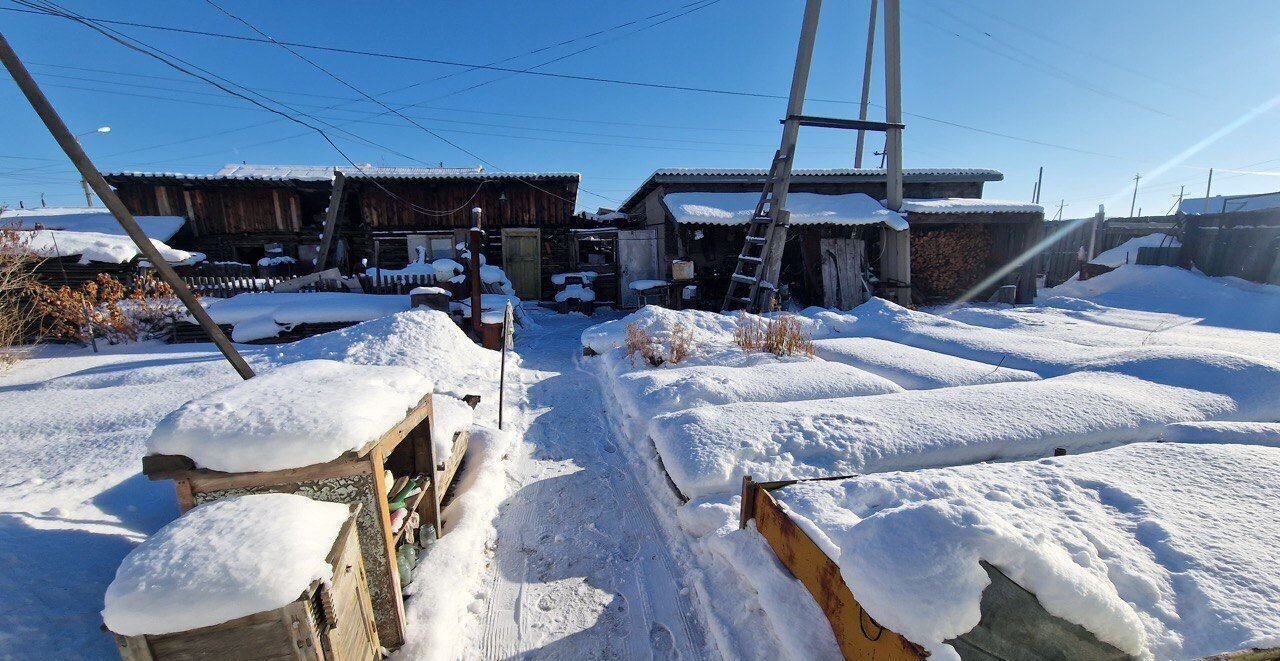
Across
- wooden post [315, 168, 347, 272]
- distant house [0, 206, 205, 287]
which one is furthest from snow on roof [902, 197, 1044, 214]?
distant house [0, 206, 205, 287]

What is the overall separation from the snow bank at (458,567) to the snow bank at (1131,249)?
2017cm

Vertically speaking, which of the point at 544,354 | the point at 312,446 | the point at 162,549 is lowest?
the point at 544,354

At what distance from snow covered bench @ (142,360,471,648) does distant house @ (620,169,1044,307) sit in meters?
9.00

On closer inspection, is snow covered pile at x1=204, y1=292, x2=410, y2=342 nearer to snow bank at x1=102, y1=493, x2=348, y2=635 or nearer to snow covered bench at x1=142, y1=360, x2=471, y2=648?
snow covered bench at x1=142, y1=360, x2=471, y2=648

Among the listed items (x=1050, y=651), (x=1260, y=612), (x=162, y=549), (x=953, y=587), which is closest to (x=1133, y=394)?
(x=1260, y=612)

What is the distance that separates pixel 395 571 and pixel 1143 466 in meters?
4.24

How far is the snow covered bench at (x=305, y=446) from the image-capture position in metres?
1.58

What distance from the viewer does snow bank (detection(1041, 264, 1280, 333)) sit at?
9.05 m

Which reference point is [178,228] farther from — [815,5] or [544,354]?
[815,5]

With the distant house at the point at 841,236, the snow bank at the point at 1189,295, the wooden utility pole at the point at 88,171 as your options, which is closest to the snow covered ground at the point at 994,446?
the wooden utility pole at the point at 88,171

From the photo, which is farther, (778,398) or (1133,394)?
(778,398)

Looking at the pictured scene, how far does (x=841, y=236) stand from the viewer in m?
11.3

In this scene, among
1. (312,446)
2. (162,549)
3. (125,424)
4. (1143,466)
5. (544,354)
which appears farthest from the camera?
(544,354)

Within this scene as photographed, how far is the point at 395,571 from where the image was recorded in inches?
78.7
